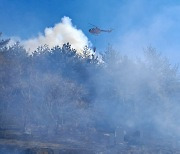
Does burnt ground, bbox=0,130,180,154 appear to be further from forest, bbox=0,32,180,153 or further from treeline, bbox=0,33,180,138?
treeline, bbox=0,33,180,138

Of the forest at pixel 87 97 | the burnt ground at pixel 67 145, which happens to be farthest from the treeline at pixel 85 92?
the burnt ground at pixel 67 145

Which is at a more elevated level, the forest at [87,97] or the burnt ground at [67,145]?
the forest at [87,97]

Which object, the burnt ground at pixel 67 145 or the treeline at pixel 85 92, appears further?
the treeline at pixel 85 92

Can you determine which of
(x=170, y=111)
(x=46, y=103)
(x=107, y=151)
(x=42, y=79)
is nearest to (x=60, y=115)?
(x=46, y=103)

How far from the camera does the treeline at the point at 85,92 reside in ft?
101

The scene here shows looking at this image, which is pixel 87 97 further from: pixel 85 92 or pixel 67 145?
pixel 67 145

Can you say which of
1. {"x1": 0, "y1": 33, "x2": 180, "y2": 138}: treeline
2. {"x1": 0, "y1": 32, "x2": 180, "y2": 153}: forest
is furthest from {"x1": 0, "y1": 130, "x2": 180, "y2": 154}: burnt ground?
{"x1": 0, "y1": 33, "x2": 180, "y2": 138}: treeline

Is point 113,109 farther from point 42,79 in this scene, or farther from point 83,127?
point 42,79

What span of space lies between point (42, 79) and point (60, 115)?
430 cm

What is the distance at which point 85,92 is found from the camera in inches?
1490

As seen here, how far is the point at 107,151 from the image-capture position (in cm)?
2144

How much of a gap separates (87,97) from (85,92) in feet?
2.42

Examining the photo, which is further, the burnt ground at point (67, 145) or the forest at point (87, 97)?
the forest at point (87, 97)

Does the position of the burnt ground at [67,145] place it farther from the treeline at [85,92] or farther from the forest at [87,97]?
the treeline at [85,92]
